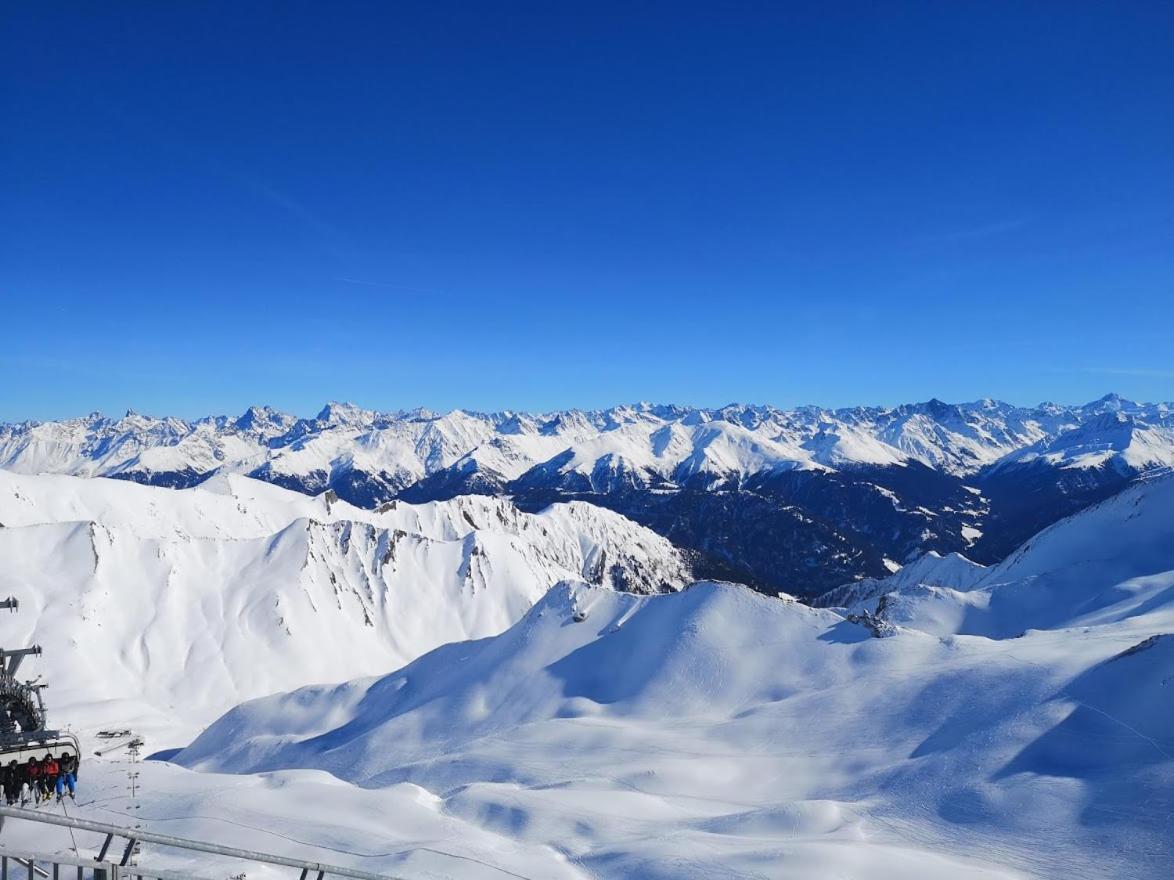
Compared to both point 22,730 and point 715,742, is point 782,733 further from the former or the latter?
point 22,730

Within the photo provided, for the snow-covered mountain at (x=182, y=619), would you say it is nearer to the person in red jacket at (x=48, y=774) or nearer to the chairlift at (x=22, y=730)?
the chairlift at (x=22, y=730)

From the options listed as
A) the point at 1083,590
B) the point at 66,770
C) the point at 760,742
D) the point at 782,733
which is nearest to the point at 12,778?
the point at 66,770

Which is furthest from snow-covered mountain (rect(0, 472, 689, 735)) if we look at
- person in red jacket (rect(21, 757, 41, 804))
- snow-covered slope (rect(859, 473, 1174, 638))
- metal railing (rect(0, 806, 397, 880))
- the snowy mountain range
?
metal railing (rect(0, 806, 397, 880))

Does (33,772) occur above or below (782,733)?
above

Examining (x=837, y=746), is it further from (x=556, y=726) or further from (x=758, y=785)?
(x=556, y=726)

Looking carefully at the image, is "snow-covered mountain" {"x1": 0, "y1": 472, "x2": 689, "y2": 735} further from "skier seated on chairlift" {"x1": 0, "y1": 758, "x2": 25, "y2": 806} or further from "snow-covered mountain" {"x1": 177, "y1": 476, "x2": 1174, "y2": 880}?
"skier seated on chairlift" {"x1": 0, "y1": 758, "x2": 25, "y2": 806}

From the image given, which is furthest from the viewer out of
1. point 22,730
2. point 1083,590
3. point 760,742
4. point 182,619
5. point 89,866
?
point 182,619

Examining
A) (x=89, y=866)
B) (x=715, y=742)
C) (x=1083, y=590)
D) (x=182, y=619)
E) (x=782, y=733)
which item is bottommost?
(x=715, y=742)
